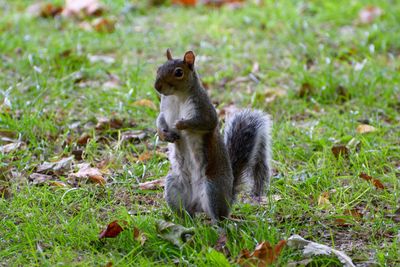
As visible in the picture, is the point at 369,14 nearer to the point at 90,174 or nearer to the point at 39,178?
the point at 90,174

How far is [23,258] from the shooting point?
2381mm

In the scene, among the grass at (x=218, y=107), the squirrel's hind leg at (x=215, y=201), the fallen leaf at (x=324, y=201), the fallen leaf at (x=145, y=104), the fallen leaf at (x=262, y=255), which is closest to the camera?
the fallen leaf at (x=262, y=255)

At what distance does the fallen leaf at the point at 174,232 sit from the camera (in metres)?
2.44

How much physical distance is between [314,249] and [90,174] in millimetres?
1110

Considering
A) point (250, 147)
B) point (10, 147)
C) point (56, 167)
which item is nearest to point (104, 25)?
point (10, 147)

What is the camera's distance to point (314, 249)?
2.36 meters

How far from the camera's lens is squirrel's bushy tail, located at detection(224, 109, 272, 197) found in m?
2.87

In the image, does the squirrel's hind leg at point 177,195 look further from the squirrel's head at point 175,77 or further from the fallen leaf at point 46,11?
the fallen leaf at point 46,11

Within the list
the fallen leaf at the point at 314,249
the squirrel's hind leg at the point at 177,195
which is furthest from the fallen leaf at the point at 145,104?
the fallen leaf at the point at 314,249

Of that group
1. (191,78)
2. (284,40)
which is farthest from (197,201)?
(284,40)

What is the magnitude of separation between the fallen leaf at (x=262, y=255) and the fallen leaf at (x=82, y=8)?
3604 millimetres

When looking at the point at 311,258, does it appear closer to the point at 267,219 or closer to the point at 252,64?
the point at 267,219

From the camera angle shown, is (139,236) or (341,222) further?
(341,222)

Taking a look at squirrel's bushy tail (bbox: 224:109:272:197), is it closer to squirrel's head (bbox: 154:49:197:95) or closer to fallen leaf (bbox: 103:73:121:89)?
squirrel's head (bbox: 154:49:197:95)
